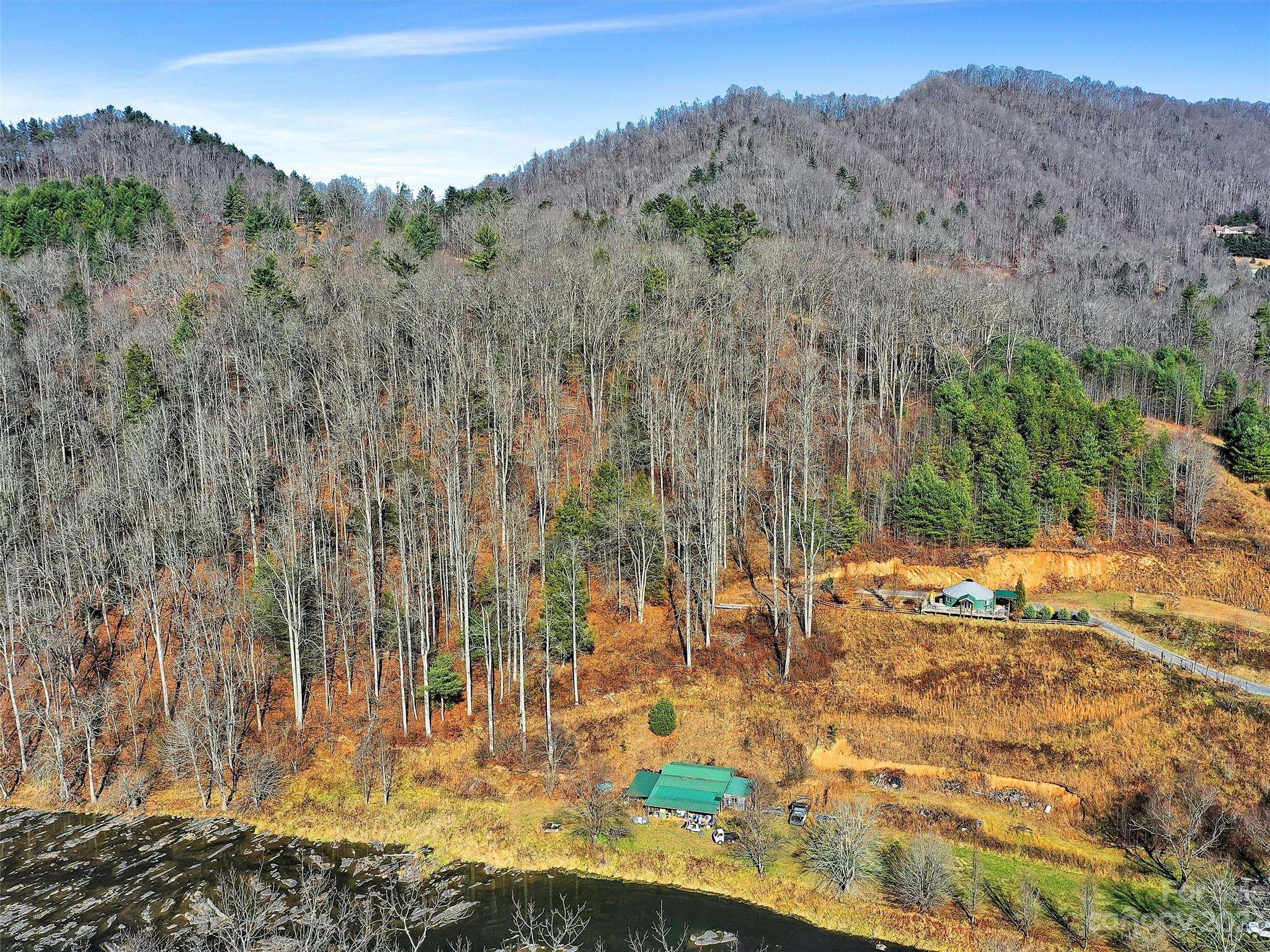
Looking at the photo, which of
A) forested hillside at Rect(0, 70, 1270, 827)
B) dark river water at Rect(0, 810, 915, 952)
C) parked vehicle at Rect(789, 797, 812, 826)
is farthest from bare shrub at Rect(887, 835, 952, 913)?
forested hillside at Rect(0, 70, 1270, 827)

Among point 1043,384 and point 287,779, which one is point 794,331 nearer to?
point 1043,384

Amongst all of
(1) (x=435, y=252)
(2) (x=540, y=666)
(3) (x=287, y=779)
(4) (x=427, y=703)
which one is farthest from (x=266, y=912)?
(1) (x=435, y=252)

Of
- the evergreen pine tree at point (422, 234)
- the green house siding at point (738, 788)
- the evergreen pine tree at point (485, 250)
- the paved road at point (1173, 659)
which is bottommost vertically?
the green house siding at point (738, 788)

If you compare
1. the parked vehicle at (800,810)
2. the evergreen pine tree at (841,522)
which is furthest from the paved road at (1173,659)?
the parked vehicle at (800,810)

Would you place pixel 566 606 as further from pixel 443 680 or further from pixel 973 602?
pixel 973 602

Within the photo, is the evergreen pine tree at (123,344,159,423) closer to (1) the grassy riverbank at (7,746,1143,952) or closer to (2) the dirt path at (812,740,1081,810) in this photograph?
(1) the grassy riverbank at (7,746,1143,952)

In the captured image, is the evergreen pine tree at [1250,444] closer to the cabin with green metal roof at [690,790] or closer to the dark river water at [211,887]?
the cabin with green metal roof at [690,790]
